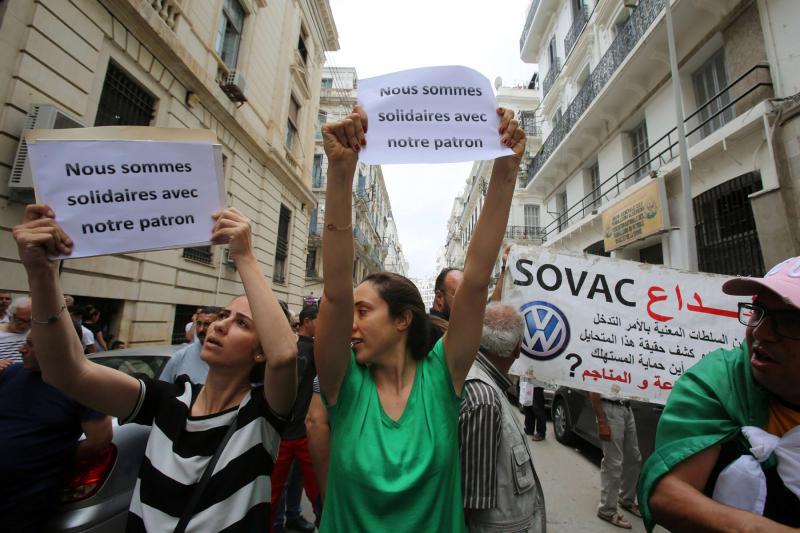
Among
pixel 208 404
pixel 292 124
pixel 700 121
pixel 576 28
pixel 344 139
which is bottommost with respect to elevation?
pixel 208 404

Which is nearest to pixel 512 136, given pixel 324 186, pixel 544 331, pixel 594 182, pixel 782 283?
pixel 782 283

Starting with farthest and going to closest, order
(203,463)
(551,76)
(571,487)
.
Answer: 1. (551,76)
2. (571,487)
3. (203,463)

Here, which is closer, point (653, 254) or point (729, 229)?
point (729, 229)

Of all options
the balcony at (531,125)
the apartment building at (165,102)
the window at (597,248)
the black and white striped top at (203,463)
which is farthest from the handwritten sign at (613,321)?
the balcony at (531,125)

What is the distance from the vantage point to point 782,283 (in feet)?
3.76

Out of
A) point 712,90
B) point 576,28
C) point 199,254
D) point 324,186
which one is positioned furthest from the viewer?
point 324,186

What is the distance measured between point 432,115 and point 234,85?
31.3 ft

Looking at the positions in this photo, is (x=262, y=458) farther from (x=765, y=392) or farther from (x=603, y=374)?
(x=603, y=374)

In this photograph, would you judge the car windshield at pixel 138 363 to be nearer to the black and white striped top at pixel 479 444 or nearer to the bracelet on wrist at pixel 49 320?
the bracelet on wrist at pixel 49 320

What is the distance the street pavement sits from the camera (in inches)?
147

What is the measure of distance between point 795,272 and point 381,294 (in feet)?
4.42

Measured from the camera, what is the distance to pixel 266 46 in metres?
11.7

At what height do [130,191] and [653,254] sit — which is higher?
[653,254]

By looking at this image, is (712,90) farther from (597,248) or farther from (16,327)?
(16,327)
